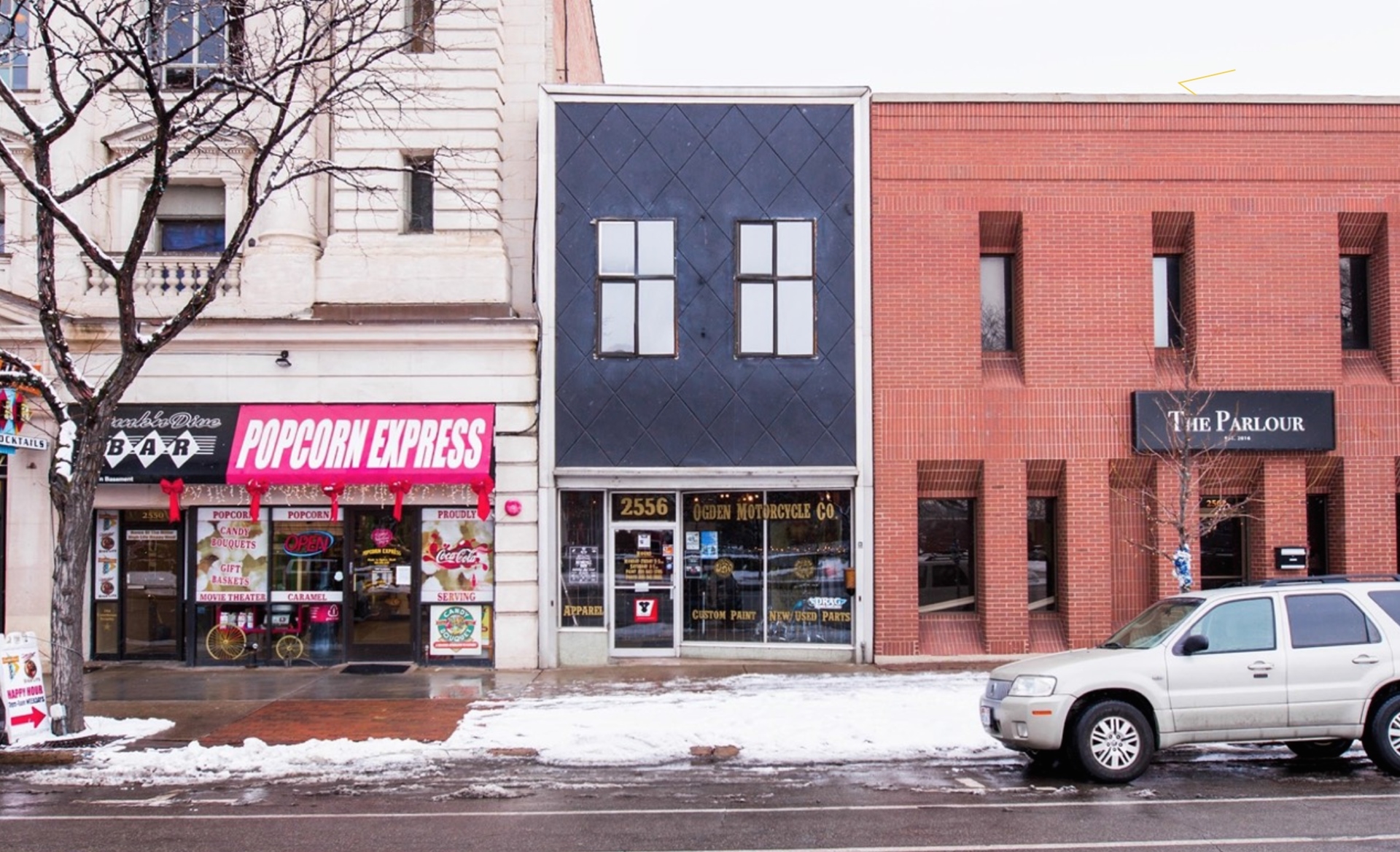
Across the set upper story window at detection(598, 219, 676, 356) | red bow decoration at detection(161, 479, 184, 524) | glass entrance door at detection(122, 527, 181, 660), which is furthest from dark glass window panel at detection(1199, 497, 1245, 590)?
glass entrance door at detection(122, 527, 181, 660)

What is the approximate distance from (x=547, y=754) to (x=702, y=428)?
6229 mm

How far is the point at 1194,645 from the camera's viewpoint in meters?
9.66

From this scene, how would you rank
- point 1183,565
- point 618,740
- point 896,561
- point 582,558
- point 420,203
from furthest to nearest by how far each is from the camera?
point 420,203 < point 582,558 < point 896,561 < point 1183,565 < point 618,740

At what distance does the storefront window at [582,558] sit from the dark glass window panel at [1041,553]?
6520mm

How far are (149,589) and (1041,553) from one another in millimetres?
13498

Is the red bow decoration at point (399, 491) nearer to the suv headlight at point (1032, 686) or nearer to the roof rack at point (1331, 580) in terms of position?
the suv headlight at point (1032, 686)

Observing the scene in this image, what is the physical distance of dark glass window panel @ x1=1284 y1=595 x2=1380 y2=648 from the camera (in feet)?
32.4

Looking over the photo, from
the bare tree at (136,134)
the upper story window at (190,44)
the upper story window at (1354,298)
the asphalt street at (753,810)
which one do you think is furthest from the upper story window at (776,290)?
the upper story window at (1354,298)

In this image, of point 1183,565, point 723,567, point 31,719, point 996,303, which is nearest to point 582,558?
point 723,567

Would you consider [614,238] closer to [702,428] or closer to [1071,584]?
[702,428]

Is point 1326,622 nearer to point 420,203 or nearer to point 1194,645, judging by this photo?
point 1194,645

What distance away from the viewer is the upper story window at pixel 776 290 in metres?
16.2

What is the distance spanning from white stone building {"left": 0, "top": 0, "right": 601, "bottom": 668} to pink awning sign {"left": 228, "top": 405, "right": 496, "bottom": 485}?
7 centimetres

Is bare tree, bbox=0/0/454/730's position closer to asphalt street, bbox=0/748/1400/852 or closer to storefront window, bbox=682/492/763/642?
asphalt street, bbox=0/748/1400/852
